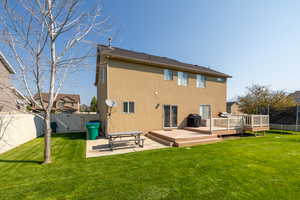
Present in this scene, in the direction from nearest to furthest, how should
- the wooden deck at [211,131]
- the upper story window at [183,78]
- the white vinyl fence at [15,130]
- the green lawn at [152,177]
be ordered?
the green lawn at [152,177] < the white vinyl fence at [15,130] < the wooden deck at [211,131] < the upper story window at [183,78]

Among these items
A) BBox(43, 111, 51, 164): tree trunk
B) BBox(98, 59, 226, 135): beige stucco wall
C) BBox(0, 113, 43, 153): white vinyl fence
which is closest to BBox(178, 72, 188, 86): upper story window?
BBox(98, 59, 226, 135): beige stucco wall

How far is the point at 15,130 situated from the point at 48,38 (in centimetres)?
560

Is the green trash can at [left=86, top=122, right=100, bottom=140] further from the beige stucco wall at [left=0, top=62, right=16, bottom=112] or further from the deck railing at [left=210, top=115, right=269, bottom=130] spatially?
the deck railing at [left=210, top=115, right=269, bottom=130]

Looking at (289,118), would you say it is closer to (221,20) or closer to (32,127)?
(221,20)

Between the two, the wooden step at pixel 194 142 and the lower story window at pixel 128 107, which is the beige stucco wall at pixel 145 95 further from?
the wooden step at pixel 194 142

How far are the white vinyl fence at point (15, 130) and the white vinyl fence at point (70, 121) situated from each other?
222 cm

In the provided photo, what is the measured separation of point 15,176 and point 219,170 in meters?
5.84

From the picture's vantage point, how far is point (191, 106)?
11.1 metres

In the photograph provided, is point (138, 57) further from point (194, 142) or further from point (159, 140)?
point (194, 142)

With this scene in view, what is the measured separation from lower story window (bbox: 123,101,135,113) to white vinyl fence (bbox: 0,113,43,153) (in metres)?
5.62

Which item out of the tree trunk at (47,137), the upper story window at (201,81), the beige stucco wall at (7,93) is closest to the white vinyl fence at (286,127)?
the upper story window at (201,81)

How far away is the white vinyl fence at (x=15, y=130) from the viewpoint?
18.1ft

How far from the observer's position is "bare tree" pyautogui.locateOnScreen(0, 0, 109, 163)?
12.4 ft

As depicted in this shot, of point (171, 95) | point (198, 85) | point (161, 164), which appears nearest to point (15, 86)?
point (161, 164)
